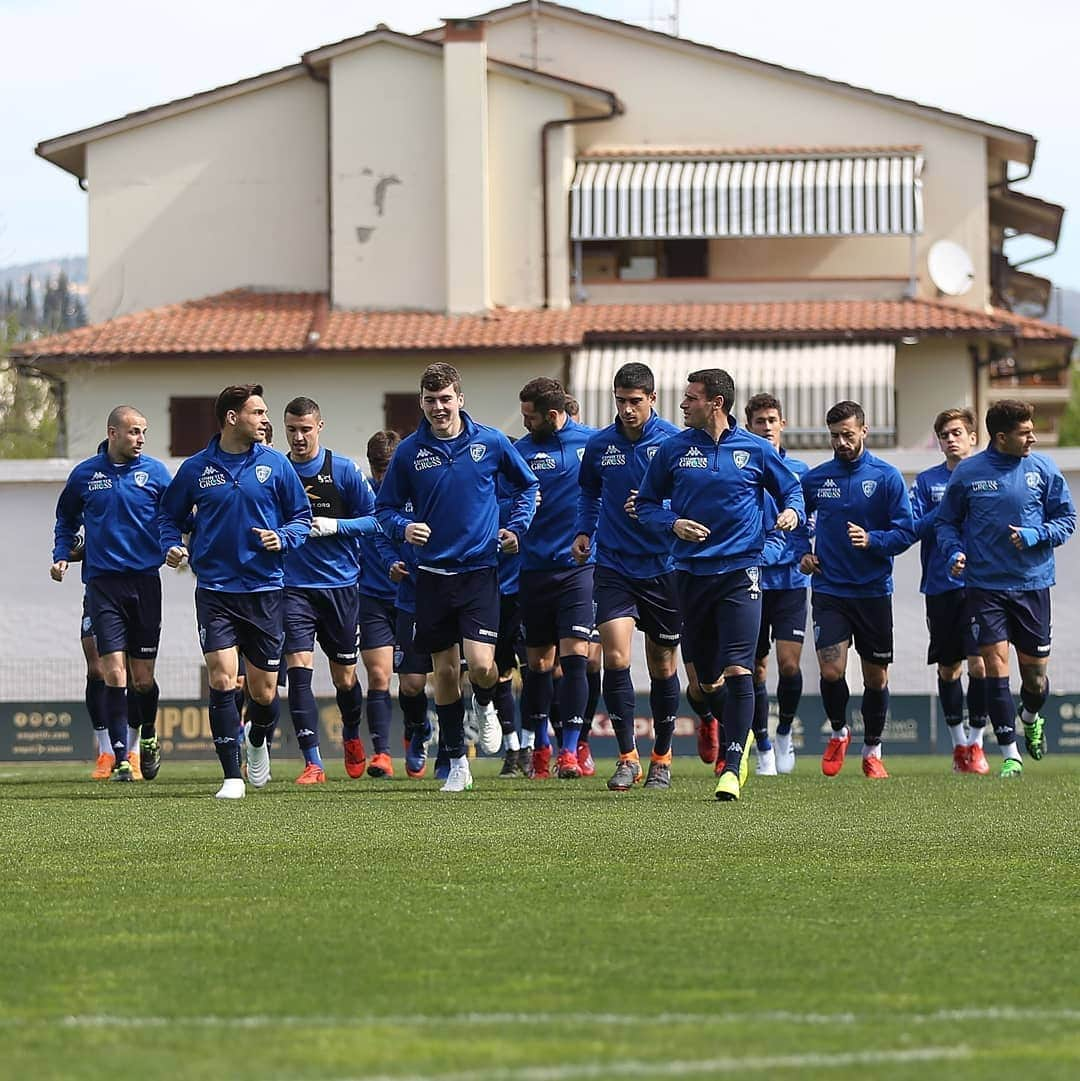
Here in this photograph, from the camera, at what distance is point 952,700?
17141 mm

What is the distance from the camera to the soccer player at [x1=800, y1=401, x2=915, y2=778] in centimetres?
1571

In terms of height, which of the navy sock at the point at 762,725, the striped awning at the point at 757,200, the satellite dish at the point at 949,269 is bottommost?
the navy sock at the point at 762,725

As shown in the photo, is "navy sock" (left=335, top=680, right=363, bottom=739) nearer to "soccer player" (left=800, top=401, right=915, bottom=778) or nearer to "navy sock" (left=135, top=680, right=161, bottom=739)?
"navy sock" (left=135, top=680, right=161, bottom=739)

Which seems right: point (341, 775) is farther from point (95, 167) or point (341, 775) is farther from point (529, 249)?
point (95, 167)

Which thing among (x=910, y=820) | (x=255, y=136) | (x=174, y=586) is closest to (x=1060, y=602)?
(x=174, y=586)

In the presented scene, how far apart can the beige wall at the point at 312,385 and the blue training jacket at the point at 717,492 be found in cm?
2850

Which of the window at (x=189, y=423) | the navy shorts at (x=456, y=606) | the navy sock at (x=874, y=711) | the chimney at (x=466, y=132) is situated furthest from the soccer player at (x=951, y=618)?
the window at (x=189, y=423)

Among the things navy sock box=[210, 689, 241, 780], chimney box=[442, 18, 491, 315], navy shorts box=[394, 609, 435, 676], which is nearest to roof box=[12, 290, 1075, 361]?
chimney box=[442, 18, 491, 315]

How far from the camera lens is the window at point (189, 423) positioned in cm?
4181

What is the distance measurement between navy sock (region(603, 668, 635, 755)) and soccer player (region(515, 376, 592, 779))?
0.76 m

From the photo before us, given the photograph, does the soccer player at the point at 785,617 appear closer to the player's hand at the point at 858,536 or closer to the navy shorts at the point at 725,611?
the player's hand at the point at 858,536

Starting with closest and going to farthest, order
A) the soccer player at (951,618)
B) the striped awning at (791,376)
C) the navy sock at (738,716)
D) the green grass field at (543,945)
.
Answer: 1. the green grass field at (543,945)
2. the navy sock at (738,716)
3. the soccer player at (951,618)
4. the striped awning at (791,376)

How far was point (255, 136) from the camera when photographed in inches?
1731

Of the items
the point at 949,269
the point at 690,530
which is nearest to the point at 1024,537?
the point at 690,530
